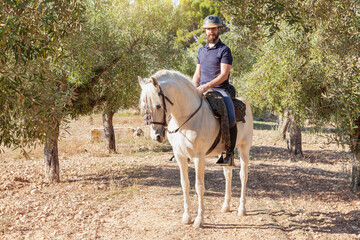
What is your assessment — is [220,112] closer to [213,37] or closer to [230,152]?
[230,152]

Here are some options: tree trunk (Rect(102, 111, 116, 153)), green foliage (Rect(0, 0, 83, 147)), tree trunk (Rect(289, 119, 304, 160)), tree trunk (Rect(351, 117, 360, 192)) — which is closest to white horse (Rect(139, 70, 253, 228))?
green foliage (Rect(0, 0, 83, 147))

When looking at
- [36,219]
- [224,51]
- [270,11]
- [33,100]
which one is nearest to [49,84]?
[33,100]

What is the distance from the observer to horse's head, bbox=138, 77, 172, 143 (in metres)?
4.89

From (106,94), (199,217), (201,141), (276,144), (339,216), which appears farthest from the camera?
(276,144)

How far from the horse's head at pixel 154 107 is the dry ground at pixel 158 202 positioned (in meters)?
2.23

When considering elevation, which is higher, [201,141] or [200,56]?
[200,56]

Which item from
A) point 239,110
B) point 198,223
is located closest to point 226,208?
point 198,223

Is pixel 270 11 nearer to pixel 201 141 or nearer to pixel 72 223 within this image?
pixel 201 141

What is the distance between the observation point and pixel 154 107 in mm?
4895

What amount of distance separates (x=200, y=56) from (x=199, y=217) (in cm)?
343

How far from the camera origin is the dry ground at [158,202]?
6.11 m

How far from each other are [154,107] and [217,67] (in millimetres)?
1977

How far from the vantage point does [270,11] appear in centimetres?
633

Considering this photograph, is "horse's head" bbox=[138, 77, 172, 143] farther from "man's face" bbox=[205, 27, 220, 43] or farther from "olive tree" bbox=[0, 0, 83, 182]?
"olive tree" bbox=[0, 0, 83, 182]
